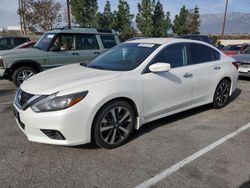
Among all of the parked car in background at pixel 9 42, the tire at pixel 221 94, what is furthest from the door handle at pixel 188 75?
the parked car in background at pixel 9 42

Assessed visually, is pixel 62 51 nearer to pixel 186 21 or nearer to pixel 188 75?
pixel 188 75

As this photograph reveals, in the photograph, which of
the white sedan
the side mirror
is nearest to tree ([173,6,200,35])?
the white sedan

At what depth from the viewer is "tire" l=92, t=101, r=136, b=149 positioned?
11.3 feet

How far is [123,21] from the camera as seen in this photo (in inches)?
1309

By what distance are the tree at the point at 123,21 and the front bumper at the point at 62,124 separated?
30.0 meters

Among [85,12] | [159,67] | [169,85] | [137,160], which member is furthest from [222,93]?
[85,12]

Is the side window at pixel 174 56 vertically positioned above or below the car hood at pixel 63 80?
above

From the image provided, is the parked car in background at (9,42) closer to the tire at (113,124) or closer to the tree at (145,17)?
the tire at (113,124)

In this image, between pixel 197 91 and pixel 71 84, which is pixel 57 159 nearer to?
pixel 71 84

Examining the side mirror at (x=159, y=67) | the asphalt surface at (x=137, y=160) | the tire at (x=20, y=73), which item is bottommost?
the asphalt surface at (x=137, y=160)

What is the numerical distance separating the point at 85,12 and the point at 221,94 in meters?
28.6

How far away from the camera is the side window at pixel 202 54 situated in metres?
4.82

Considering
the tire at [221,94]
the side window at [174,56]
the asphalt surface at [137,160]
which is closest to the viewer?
the asphalt surface at [137,160]

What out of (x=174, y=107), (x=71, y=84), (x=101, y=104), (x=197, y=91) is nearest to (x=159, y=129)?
(x=174, y=107)
